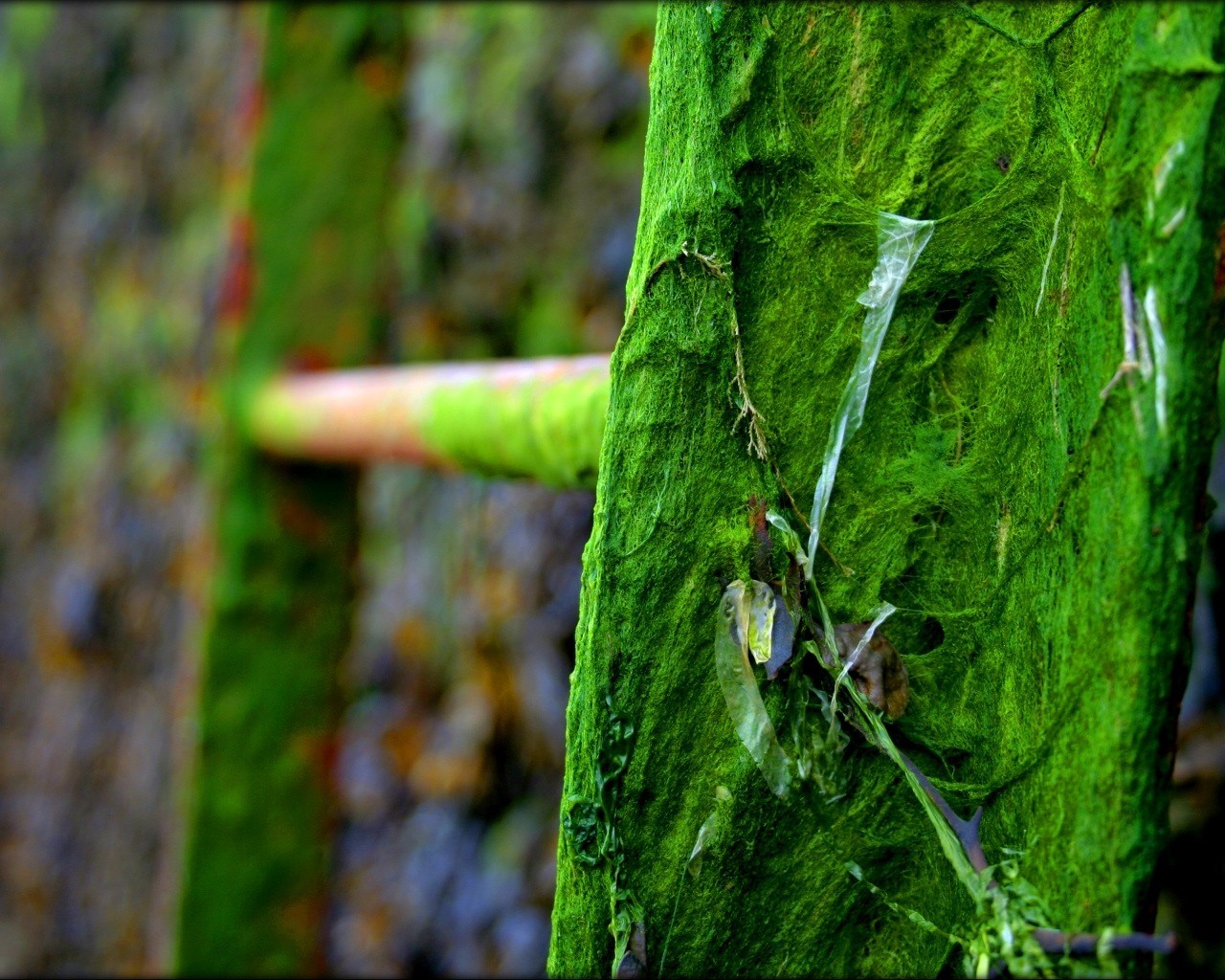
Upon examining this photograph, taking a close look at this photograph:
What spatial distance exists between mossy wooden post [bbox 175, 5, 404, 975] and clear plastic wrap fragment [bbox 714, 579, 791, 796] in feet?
2.69

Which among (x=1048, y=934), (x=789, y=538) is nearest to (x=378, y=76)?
(x=789, y=538)

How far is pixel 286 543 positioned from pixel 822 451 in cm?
85

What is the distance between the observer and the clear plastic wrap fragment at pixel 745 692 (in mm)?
389

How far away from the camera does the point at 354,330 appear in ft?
3.84

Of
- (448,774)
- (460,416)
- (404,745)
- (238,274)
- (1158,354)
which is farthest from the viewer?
(404,745)

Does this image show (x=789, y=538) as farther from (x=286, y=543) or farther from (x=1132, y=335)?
(x=286, y=543)

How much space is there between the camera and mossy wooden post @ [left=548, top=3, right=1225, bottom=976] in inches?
14.9

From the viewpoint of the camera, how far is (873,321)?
1.28 ft

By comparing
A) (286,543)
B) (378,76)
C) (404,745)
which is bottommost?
(404,745)

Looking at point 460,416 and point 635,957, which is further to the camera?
point 460,416

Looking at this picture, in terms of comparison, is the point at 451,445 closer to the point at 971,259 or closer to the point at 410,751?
the point at 971,259

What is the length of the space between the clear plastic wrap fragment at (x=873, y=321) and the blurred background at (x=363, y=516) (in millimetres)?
584

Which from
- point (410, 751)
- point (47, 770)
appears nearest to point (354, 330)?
point (410, 751)

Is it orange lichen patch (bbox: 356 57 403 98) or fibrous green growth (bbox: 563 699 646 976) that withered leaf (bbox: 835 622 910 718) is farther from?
orange lichen patch (bbox: 356 57 403 98)
